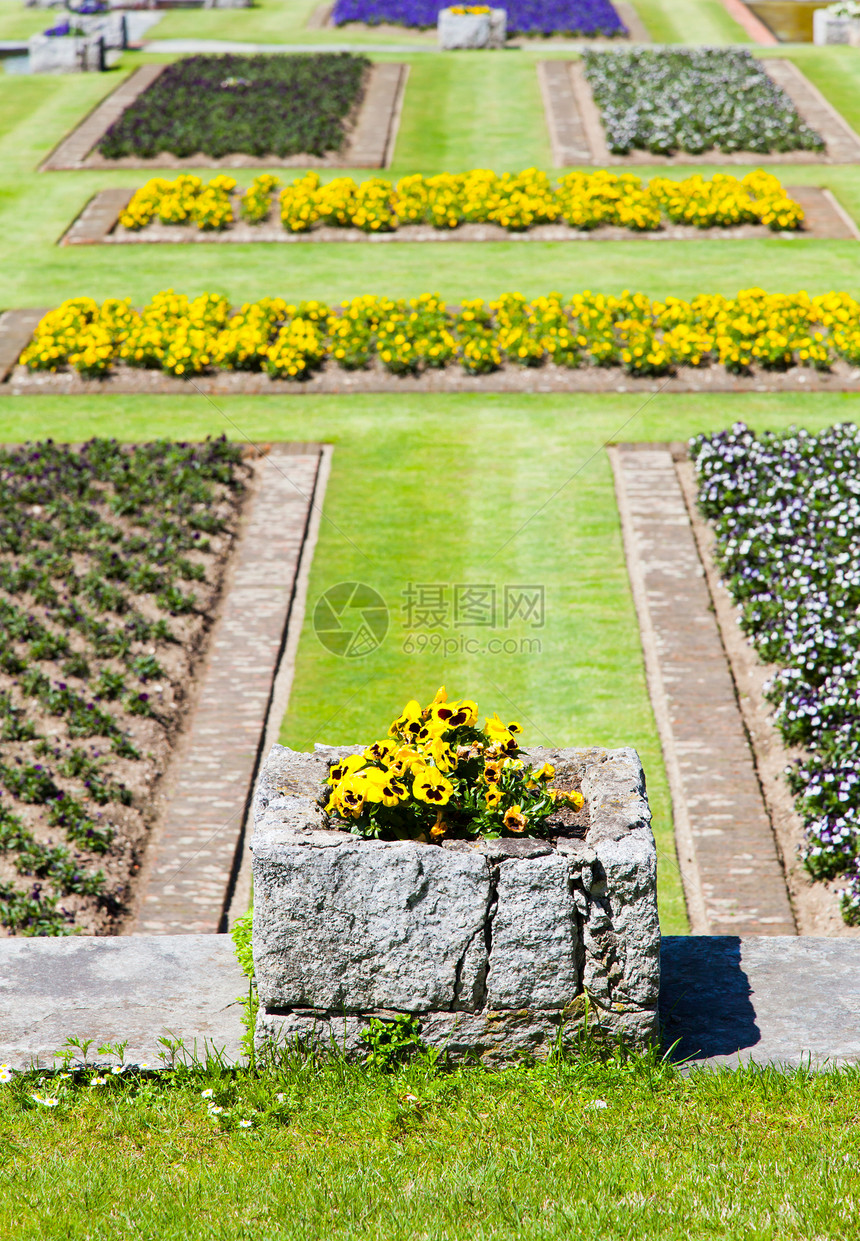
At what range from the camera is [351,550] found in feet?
28.2

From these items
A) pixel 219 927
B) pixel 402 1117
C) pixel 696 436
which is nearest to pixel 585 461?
pixel 696 436

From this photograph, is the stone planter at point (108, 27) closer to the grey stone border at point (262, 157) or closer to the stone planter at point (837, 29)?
the grey stone border at point (262, 157)

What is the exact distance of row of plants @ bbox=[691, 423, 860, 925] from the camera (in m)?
5.98

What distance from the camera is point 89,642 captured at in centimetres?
756

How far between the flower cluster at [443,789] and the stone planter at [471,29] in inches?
867

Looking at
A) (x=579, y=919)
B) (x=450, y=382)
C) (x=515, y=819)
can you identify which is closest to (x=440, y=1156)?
(x=579, y=919)

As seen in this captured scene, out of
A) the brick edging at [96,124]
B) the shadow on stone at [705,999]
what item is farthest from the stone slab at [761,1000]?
the brick edging at [96,124]

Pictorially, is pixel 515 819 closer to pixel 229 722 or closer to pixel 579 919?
pixel 579 919

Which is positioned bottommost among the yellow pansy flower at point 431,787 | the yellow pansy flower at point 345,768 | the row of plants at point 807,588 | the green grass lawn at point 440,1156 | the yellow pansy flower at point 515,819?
the row of plants at point 807,588

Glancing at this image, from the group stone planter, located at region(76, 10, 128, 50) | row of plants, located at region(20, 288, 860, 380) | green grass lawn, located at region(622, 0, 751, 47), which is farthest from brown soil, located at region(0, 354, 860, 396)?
green grass lawn, located at region(622, 0, 751, 47)

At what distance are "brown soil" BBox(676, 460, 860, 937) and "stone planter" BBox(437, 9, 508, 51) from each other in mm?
17563

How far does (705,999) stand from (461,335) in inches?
326

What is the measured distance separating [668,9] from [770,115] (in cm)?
1296

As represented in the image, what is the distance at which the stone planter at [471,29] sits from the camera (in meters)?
22.9
